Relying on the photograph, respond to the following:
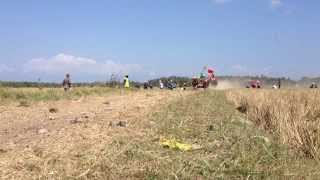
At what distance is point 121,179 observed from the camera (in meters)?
7.65

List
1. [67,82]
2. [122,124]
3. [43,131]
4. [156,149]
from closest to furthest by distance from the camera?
[156,149] < [43,131] < [122,124] < [67,82]

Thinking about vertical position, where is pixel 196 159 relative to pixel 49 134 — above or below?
below

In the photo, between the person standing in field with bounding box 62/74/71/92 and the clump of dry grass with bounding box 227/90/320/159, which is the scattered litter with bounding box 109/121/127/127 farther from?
the person standing in field with bounding box 62/74/71/92

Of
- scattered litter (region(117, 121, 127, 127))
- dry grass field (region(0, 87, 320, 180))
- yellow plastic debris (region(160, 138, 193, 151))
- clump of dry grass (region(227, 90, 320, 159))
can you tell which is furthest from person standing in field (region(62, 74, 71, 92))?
yellow plastic debris (region(160, 138, 193, 151))

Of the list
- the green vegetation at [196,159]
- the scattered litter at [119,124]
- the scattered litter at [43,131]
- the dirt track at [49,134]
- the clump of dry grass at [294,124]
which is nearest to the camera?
the green vegetation at [196,159]

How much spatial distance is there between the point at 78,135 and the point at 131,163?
2511mm

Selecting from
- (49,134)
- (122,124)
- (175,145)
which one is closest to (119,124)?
(122,124)

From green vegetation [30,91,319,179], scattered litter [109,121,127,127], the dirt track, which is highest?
scattered litter [109,121,127,127]

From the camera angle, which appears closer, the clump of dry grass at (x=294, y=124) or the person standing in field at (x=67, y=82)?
the clump of dry grass at (x=294, y=124)

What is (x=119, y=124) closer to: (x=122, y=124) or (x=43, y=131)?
(x=122, y=124)

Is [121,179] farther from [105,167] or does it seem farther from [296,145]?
[296,145]

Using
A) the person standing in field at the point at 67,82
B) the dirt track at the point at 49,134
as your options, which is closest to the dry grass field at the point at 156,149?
the dirt track at the point at 49,134

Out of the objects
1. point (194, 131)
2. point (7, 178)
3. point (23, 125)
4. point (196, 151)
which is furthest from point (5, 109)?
point (7, 178)

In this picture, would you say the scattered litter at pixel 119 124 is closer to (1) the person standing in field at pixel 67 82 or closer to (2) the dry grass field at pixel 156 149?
(2) the dry grass field at pixel 156 149
